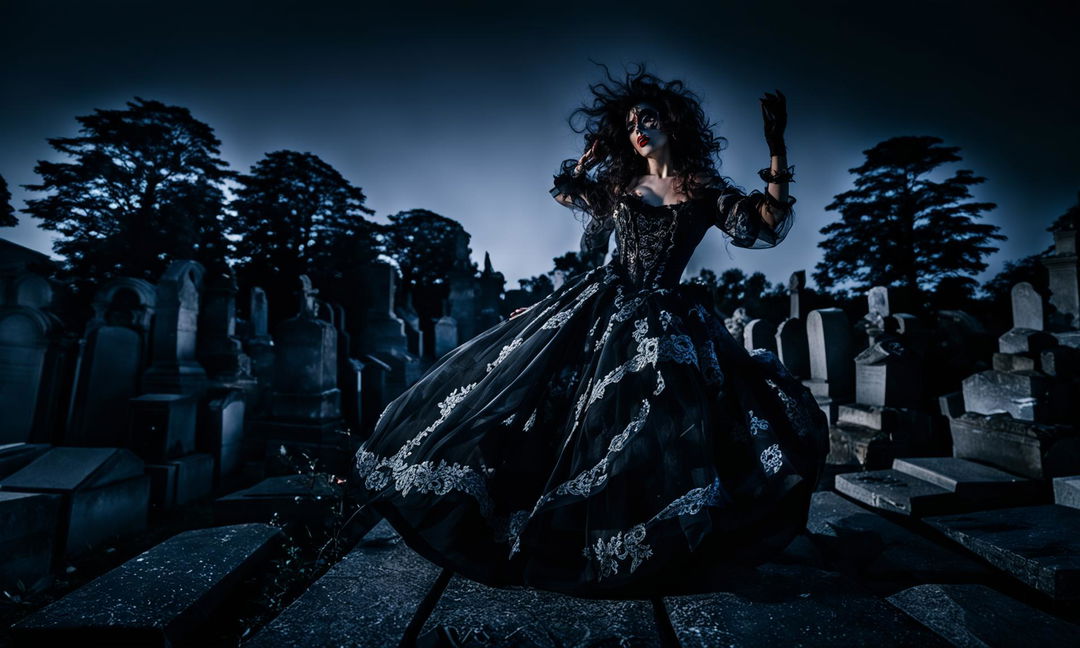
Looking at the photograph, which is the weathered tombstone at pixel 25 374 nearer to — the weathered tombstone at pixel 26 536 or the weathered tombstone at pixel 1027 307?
the weathered tombstone at pixel 26 536

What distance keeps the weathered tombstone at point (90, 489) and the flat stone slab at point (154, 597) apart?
1993 millimetres

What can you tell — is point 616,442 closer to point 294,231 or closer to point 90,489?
point 90,489

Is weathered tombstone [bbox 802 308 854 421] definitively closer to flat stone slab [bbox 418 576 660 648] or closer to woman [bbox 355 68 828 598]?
woman [bbox 355 68 828 598]

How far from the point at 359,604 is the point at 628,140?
2.62m

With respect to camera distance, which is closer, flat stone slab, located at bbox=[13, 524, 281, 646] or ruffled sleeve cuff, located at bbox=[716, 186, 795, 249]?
flat stone slab, located at bbox=[13, 524, 281, 646]

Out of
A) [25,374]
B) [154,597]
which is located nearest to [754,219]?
[154,597]

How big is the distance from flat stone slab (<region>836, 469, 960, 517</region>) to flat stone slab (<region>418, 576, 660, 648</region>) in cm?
228

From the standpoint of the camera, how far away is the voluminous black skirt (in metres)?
1.34

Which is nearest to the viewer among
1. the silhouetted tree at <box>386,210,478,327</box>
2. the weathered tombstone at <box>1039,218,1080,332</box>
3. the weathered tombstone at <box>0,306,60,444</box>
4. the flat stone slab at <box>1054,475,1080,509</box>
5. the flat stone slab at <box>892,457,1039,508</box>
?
the flat stone slab at <box>1054,475,1080,509</box>

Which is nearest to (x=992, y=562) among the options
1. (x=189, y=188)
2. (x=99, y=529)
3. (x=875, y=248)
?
(x=99, y=529)

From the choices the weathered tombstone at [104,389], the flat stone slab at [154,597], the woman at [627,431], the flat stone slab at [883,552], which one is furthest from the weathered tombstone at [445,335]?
the flat stone slab at [883,552]

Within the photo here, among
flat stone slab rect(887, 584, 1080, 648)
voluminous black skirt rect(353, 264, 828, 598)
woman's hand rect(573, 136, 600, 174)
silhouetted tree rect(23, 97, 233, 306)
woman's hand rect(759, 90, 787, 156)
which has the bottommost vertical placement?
flat stone slab rect(887, 584, 1080, 648)

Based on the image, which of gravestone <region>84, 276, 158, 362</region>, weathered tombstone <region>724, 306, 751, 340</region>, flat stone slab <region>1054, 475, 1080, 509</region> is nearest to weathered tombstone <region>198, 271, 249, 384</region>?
gravestone <region>84, 276, 158, 362</region>

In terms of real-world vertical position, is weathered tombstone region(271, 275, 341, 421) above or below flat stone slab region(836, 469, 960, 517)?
above
